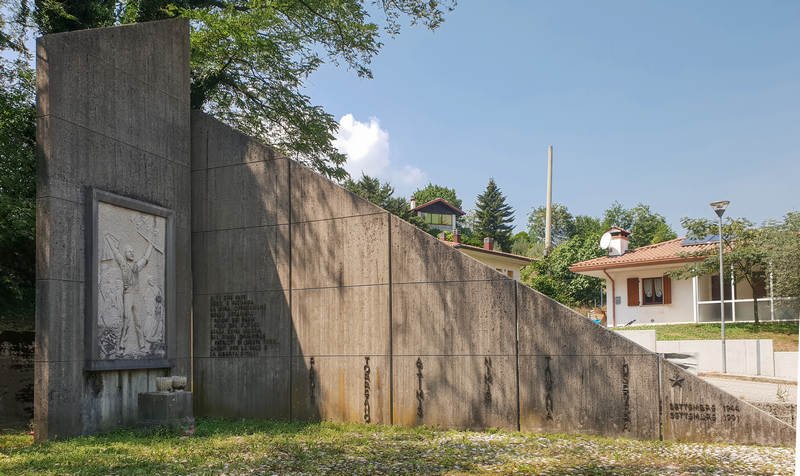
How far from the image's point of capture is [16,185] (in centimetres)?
1305

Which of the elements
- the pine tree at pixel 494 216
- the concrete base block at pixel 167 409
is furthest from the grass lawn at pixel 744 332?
the pine tree at pixel 494 216

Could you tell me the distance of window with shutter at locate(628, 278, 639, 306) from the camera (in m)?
33.3

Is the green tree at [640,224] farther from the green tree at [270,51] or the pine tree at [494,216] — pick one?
the green tree at [270,51]

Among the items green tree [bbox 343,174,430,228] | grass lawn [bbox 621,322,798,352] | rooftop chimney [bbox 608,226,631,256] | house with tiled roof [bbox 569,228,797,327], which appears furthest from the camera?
green tree [bbox 343,174,430,228]

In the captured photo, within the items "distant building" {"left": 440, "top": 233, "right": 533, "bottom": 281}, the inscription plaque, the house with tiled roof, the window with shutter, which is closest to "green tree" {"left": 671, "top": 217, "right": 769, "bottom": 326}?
the house with tiled roof

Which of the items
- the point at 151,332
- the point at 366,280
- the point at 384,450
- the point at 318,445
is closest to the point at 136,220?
the point at 151,332

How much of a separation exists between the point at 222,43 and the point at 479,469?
46.5ft

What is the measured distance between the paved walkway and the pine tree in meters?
55.8

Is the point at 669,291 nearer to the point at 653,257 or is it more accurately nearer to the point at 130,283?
the point at 653,257

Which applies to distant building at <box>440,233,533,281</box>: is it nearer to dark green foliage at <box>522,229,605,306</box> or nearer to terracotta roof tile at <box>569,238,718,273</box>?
dark green foliage at <box>522,229,605,306</box>

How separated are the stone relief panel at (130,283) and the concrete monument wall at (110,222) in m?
0.02

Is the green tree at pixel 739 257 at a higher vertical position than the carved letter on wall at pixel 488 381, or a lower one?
higher

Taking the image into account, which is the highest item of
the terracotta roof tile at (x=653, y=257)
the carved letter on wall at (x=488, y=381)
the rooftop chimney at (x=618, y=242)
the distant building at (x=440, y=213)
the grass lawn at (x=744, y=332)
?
the distant building at (x=440, y=213)

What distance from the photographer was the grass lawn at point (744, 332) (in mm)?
24405
